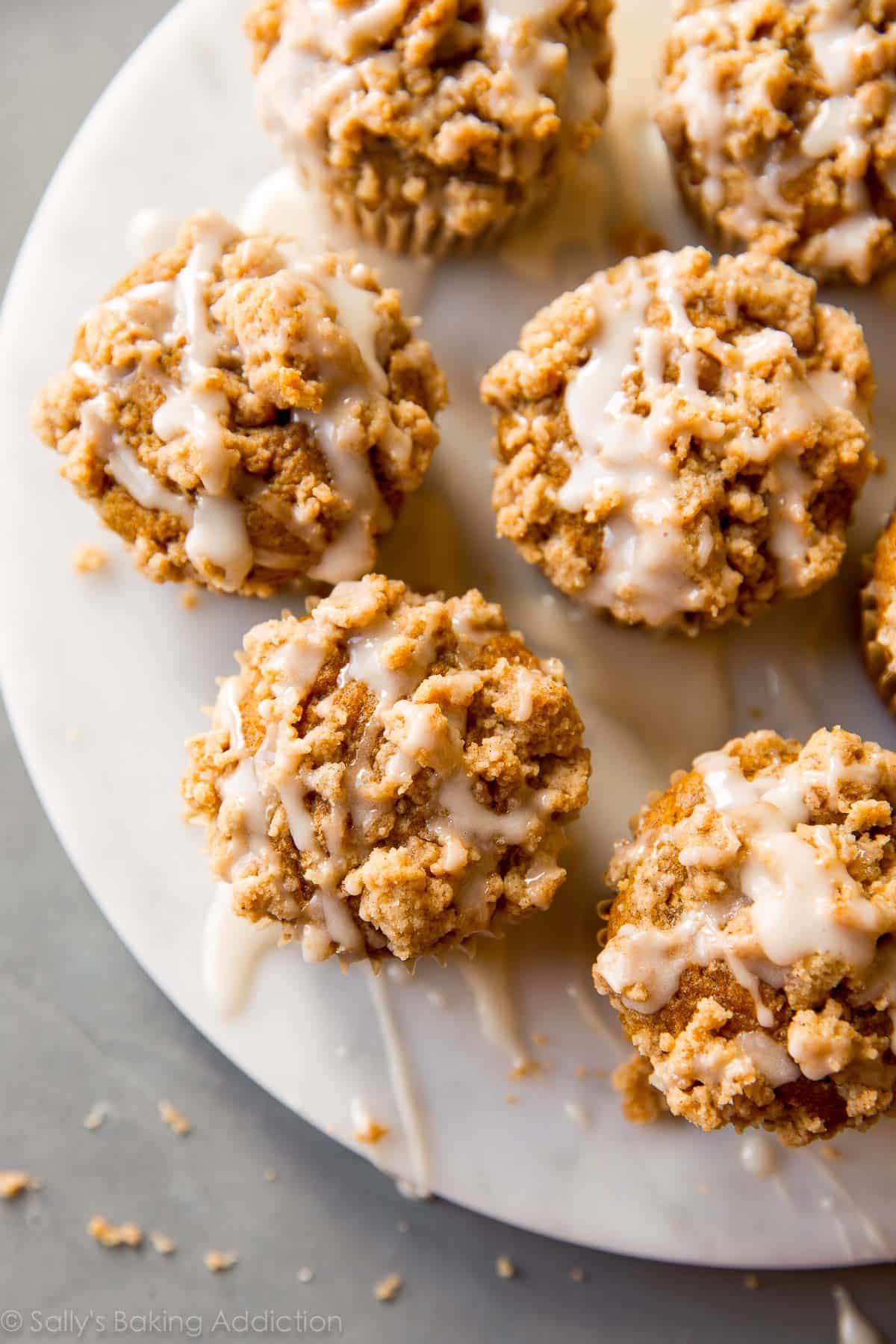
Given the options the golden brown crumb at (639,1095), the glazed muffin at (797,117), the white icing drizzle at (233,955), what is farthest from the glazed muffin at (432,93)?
the golden brown crumb at (639,1095)

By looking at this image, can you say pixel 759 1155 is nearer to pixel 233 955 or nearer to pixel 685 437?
pixel 233 955

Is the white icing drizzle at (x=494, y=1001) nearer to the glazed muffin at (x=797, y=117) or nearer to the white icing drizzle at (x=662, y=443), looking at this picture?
the white icing drizzle at (x=662, y=443)

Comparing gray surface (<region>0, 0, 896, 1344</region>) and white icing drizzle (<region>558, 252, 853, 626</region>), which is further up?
white icing drizzle (<region>558, 252, 853, 626</region>)

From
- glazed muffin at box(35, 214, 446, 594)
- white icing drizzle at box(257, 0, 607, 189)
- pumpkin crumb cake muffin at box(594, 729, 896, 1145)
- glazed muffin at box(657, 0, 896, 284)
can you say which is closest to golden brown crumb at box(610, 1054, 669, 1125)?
pumpkin crumb cake muffin at box(594, 729, 896, 1145)

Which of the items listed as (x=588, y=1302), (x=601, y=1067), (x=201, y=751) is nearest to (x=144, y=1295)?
(x=588, y=1302)

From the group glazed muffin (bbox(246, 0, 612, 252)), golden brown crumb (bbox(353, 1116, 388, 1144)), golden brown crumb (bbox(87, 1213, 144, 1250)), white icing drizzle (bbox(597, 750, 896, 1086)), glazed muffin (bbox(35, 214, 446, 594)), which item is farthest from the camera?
golden brown crumb (bbox(87, 1213, 144, 1250))

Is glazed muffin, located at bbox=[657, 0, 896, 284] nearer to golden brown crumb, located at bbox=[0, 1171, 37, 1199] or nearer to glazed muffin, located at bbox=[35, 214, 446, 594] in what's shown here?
glazed muffin, located at bbox=[35, 214, 446, 594]

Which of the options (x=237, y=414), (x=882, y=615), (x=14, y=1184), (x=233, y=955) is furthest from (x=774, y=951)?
(x=14, y=1184)

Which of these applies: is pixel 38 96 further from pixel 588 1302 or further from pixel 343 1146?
pixel 588 1302
